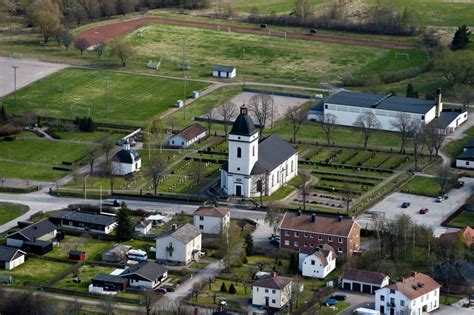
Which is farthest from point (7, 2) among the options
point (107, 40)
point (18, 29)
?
point (107, 40)

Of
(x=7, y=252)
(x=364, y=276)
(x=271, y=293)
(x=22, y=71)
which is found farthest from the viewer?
(x=22, y=71)

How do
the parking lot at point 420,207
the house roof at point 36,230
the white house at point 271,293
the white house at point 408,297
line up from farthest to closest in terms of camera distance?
the parking lot at point 420,207 < the house roof at point 36,230 < the white house at point 271,293 < the white house at point 408,297

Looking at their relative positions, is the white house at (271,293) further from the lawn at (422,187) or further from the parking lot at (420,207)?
the lawn at (422,187)

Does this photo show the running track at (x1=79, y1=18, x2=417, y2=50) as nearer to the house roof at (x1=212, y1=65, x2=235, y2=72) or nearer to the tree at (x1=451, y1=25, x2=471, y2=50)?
the tree at (x1=451, y1=25, x2=471, y2=50)

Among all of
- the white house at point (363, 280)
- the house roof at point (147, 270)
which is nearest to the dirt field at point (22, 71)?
the house roof at point (147, 270)

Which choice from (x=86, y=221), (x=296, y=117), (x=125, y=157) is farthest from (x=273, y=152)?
(x=86, y=221)

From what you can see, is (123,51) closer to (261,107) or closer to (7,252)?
(261,107)

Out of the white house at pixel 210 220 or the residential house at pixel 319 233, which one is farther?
the white house at pixel 210 220
